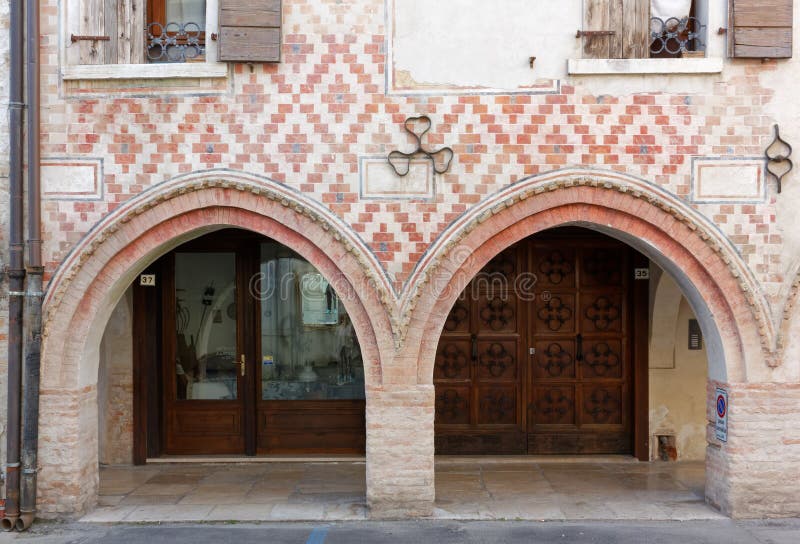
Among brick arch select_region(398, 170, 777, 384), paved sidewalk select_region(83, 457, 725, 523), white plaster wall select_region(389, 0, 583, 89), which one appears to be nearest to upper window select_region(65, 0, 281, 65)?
white plaster wall select_region(389, 0, 583, 89)

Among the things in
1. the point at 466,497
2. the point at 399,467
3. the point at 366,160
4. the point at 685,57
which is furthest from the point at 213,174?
the point at 685,57

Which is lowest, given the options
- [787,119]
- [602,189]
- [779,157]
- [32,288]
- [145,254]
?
[32,288]

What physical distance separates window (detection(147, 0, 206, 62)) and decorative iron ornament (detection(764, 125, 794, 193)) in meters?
5.17

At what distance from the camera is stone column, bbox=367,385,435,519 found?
21.8 ft

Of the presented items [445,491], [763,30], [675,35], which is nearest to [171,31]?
[675,35]

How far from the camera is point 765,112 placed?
6594 mm

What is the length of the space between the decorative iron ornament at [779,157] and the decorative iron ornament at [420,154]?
2759mm

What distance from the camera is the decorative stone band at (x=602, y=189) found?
21.4 ft

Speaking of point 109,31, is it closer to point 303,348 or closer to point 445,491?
point 303,348

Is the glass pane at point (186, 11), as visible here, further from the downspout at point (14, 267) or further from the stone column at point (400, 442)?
the stone column at point (400, 442)

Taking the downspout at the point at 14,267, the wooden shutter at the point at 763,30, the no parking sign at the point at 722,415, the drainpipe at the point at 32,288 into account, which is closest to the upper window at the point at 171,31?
the drainpipe at the point at 32,288

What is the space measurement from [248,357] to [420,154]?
3559 mm

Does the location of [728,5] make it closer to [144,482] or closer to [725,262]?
[725,262]

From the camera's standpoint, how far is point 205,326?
351 inches
